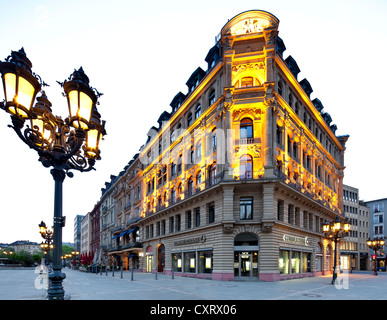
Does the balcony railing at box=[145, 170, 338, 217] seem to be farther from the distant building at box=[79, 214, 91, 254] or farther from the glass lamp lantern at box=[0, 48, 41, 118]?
the distant building at box=[79, 214, 91, 254]

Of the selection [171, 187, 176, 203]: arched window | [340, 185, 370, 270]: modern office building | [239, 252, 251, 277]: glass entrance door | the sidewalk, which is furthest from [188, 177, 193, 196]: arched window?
[340, 185, 370, 270]: modern office building

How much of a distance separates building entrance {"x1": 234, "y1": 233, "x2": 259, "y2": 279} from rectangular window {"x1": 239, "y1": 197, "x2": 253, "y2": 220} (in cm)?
156

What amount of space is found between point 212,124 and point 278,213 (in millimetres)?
10975

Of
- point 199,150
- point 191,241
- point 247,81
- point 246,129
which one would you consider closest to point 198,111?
point 199,150

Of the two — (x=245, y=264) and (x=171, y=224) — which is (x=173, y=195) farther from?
(x=245, y=264)

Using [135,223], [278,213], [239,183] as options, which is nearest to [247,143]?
[239,183]

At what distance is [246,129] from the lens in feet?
95.9

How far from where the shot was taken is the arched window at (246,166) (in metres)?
27.9

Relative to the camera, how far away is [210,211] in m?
30.8

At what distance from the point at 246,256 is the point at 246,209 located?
4031mm

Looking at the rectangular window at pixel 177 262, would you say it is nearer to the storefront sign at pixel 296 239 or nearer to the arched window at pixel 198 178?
the arched window at pixel 198 178

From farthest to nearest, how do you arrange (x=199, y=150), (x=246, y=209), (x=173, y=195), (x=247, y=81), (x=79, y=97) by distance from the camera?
(x=173, y=195)
(x=199, y=150)
(x=247, y=81)
(x=246, y=209)
(x=79, y=97)

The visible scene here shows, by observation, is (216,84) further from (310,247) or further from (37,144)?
(37,144)

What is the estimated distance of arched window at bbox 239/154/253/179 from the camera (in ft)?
91.6
